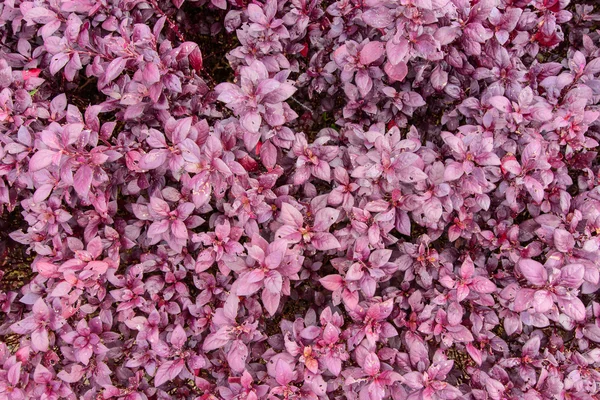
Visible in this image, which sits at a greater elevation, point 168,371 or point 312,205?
point 312,205

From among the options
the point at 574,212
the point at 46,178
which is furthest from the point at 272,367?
the point at 574,212

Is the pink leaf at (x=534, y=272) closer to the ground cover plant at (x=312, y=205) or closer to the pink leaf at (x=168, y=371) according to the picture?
the ground cover plant at (x=312, y=205)

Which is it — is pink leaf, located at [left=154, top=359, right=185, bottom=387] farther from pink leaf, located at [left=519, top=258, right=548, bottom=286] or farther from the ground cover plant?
pink leaf, located at [left=519, top=258, right=548, bottom=286]

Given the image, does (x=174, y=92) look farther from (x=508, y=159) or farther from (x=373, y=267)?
(x=508, y=159)

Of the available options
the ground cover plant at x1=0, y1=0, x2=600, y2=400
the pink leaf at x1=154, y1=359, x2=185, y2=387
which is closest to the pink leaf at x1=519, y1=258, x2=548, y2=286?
the ground cover plant at x1=0, y1=0, x2=600, y2=400

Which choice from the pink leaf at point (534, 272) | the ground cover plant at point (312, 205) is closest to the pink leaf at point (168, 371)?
the ground cover plant at point (312, 205)

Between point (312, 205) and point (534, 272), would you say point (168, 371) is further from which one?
point (534, 272)

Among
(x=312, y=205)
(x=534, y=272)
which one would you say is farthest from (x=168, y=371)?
(x=534, y=272)

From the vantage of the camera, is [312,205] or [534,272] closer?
[534,272]
